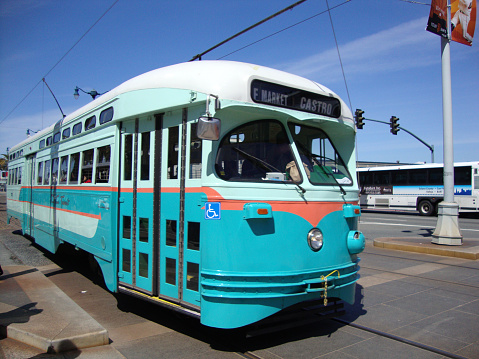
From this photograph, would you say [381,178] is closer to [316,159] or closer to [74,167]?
[74,167]

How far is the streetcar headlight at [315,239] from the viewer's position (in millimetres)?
4602

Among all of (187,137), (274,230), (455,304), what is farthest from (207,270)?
(455,304)

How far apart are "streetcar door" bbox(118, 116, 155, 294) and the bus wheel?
79.8 feet

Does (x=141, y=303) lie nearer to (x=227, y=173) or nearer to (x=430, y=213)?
(x=227, y=173)

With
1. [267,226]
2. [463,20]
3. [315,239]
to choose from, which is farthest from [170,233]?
[463,20]

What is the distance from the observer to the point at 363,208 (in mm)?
31094

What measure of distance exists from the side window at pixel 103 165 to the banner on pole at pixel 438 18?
369 inches

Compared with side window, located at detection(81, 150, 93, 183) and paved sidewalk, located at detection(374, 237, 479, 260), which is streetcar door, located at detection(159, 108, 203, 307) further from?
paved sidewalk, located at detection(374, 237, 479, 260)

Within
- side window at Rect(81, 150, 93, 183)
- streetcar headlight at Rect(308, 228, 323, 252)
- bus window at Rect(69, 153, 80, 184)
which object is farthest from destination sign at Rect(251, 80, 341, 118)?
bus window at Rect(69, 153, 80, 184)

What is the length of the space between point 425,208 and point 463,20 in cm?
1658

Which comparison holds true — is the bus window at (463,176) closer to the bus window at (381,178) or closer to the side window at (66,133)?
the bus window at (381,178)

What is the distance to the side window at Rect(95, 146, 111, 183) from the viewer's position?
6113 mm

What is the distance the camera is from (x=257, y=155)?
4.70 metres

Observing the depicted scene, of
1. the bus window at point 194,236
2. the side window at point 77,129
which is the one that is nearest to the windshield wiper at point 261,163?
the bus window at point 194,236
